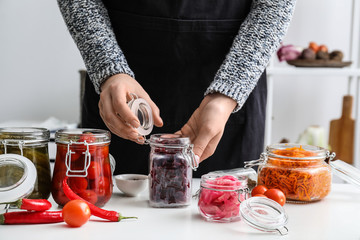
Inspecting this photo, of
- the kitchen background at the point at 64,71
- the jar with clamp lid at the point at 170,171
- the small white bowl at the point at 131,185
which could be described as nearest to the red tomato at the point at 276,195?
the jar with clamp lid at the point at 170,171

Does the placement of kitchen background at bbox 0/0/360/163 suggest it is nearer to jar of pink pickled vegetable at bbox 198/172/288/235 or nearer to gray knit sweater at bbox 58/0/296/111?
gray knit sweater at bbox 58/0/296/111

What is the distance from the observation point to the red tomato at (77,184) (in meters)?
0.85

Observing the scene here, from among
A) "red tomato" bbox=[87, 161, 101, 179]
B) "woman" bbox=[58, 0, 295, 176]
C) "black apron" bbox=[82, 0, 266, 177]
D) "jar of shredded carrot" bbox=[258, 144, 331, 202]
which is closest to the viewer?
"red tomato" bbox=[87, 161, 101, 179]

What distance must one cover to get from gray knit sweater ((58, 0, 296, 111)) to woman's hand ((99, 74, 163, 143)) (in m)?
0.07

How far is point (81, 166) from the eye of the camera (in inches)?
33.6

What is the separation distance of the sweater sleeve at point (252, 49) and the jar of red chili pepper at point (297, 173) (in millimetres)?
154

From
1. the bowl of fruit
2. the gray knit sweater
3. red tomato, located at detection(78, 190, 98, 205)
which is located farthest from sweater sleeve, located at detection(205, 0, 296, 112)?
the bowl of fruit

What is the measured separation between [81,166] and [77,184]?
0.11ft

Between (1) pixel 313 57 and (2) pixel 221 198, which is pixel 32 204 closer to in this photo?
(2) pixel 221 198

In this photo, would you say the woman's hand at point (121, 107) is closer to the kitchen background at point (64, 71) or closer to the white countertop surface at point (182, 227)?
the white countertop surface at point (182, 227)

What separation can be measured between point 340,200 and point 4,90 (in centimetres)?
226

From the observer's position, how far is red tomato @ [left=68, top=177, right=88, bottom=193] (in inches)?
33.5

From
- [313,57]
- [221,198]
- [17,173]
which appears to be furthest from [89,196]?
[313,57]

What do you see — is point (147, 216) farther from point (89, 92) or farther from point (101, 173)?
point (89, 92)
